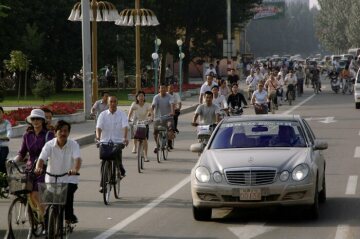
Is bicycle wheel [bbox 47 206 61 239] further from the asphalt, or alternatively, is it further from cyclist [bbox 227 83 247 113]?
cyclist [bbox 227 83 247 113]

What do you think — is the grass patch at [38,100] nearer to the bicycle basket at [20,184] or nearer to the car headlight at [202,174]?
the car headlight at [202,174]

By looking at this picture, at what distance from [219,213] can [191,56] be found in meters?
58.6

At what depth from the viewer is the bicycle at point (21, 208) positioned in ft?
37.8

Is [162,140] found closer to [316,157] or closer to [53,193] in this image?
[316,157]

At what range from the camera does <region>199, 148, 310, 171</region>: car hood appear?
13.3 m

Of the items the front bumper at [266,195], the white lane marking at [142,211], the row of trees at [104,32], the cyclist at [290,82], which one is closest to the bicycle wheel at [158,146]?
the white lane marking at [142,211]

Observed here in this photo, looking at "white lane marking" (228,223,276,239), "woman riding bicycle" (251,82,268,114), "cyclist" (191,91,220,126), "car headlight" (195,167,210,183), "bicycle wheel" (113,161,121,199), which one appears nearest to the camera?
"white lane marking" (228,223,276,239)

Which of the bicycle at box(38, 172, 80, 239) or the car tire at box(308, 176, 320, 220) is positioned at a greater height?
the bicycle at box(38, 172, 80, 239)

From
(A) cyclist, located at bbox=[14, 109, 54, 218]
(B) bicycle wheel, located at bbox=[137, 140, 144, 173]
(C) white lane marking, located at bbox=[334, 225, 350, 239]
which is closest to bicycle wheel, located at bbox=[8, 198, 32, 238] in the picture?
(A) cyclist, located at bbox=[14, 109, 54, 218]

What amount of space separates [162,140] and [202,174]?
934 centimetres

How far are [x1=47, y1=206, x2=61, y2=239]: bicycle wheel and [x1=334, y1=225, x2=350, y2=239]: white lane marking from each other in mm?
3359

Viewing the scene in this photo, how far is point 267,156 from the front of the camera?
Result: 44.7 feet

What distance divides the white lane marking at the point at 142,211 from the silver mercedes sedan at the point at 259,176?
100 cm

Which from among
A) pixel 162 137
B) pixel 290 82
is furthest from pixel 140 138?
pixel 290 82
